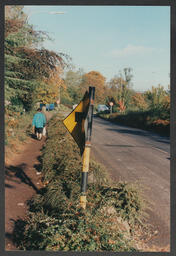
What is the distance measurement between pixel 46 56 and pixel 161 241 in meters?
6.17

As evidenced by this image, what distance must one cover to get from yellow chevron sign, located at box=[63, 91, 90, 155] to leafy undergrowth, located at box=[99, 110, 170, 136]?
16.1 meters

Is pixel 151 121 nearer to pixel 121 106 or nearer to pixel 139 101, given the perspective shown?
pixel 139 101

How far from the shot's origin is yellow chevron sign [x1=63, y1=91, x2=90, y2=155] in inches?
123

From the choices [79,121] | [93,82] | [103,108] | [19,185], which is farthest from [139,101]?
[79,121]

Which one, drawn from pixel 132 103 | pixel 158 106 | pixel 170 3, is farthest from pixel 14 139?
pixel 132 103

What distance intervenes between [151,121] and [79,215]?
65.3 feet

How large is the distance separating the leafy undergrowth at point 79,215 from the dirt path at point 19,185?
0.20 metres

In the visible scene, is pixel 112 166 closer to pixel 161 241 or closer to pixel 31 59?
pixel 31 59

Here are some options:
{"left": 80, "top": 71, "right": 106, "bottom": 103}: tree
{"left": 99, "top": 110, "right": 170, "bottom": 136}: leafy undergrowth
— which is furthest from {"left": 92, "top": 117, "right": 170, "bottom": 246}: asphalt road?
{"left": 99, "top": 110, "right": 170, "bottom": 136}: leafy undergrowth

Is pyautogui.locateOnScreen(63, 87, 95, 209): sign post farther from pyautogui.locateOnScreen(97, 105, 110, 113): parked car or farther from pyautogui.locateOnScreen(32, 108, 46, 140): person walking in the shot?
pyautogui.locateOnScreen(97, 105, 110, 113): parked car

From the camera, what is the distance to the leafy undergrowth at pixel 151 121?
776 inches

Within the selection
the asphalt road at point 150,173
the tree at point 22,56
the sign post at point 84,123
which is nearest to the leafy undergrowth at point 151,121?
the asphalt road at point 150,173

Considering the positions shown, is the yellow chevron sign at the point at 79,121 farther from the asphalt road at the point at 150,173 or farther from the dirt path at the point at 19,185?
the dirt path at the point at 19,185

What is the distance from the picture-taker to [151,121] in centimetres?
2222
